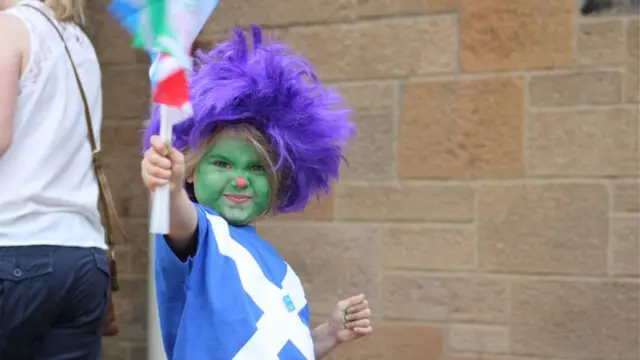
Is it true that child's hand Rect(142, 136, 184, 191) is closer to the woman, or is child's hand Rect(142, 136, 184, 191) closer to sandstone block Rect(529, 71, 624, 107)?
the woman

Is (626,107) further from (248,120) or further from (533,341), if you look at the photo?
(248,120)

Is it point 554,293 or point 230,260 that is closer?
point 230,260

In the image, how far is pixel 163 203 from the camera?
1.52 metres

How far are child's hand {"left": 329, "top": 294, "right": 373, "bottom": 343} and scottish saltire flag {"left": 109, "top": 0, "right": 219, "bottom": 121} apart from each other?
2.45ft

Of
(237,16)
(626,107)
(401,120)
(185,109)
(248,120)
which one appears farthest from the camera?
(237,16)

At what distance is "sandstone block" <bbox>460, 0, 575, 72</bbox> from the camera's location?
3104 millimetres

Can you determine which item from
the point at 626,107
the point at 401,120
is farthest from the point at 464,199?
the point at 626,107

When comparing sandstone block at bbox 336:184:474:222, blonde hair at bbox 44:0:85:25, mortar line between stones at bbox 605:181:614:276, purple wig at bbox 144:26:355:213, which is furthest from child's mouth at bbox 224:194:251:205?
mortar line between stones at bbox 605:181:614:276

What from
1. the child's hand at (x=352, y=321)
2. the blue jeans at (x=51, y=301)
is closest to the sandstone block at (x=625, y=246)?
the child's hand at (x=352, y=321)

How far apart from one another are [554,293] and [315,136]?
1.40m

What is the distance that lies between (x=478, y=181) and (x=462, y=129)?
19 cm

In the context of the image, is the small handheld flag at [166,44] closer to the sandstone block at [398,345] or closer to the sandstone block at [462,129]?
the sandstone block at [462,129]

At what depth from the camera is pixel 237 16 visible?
11.7ft

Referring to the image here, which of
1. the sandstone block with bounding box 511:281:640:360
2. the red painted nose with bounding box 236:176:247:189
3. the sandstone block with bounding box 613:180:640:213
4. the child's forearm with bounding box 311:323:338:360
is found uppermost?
the red painted nose with bounding box 236:176:247:189
